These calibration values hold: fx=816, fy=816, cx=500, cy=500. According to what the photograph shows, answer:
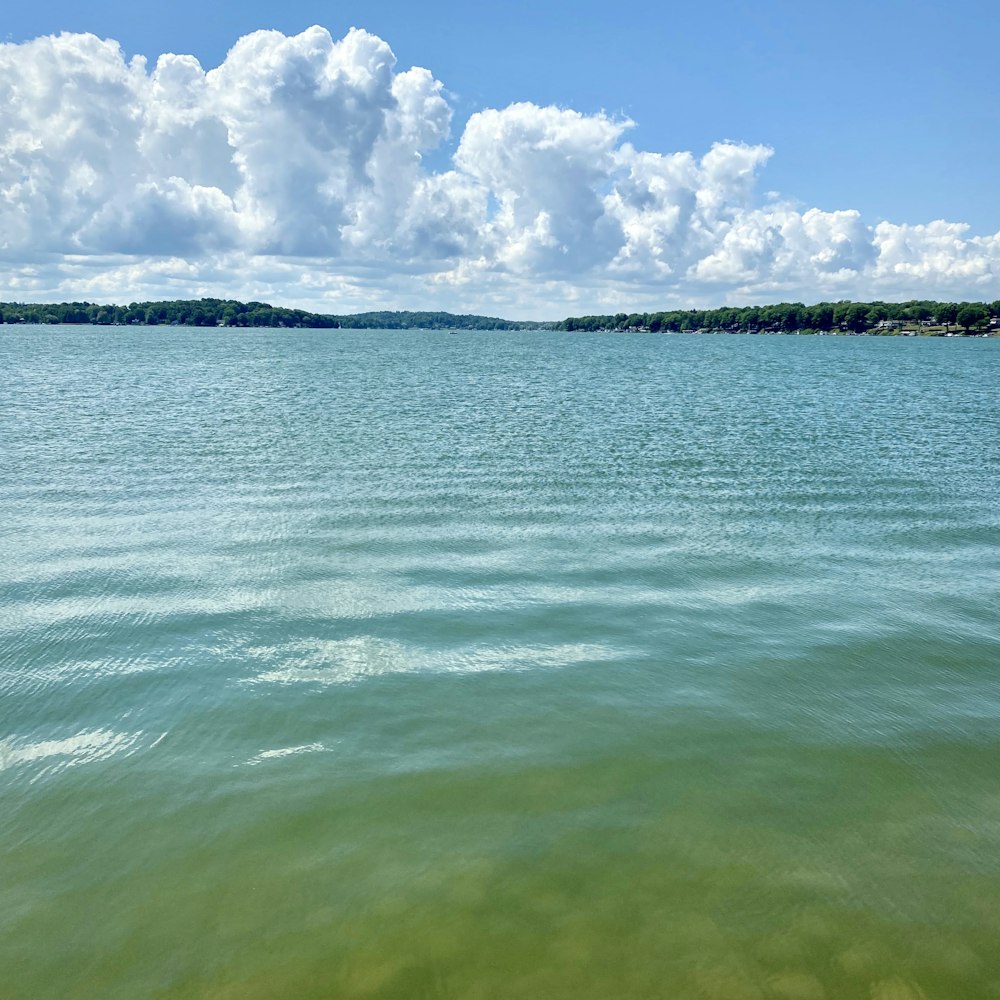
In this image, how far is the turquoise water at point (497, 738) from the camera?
8562 mm

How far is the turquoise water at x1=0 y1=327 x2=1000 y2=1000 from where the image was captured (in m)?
8.56

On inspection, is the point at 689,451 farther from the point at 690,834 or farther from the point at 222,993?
the point at 222,993

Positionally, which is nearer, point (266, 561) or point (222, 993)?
point (222, 993)

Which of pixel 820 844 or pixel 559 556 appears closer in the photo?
pixel 820 844

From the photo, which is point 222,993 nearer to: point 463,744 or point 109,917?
point 109,917

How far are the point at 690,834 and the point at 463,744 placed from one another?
12.0 feet

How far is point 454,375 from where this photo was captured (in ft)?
314

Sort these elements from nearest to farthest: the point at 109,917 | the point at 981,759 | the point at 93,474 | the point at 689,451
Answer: the point at 109,917 → the point at 981,759 → the point at 93,474 → the point at 689,451

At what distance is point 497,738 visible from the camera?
12656 millimetres

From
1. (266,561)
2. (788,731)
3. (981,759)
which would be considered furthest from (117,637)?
(981,759)

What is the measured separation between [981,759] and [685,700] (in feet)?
14.6

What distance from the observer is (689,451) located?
36.7m

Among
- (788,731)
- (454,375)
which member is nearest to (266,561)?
(788,731)

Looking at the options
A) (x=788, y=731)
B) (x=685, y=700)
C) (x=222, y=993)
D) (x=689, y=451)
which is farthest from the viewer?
(x=689, y=451)
